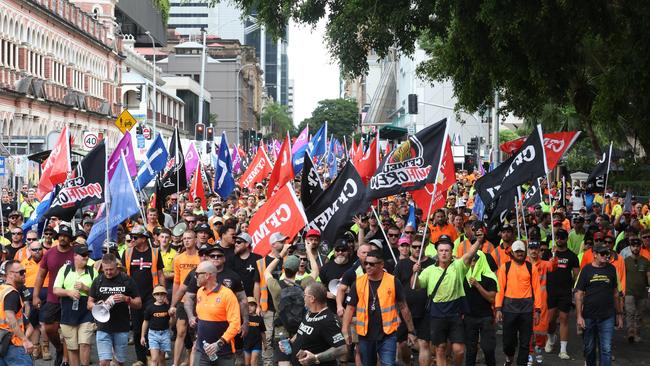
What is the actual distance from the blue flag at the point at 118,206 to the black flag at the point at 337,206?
8.86ft

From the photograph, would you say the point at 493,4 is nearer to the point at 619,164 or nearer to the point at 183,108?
the point at 619,164

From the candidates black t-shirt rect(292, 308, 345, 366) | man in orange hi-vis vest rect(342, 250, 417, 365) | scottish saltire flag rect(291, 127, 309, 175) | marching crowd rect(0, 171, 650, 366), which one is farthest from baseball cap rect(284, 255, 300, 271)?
scottish saltire flag rect(291, 127, 309, 175)

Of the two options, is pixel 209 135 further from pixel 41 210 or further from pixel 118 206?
pixel 118 206

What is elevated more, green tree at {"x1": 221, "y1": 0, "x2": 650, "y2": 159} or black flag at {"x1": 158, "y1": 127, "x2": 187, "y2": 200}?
green tree at {"x1": 221, "y1": 0, "x2": 650, "y2": 159}

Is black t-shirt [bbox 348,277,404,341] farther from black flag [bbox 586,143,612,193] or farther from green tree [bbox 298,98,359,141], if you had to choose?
green tree [bbox 298,98,359,141]

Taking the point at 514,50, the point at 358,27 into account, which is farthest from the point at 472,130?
the point at 514,50

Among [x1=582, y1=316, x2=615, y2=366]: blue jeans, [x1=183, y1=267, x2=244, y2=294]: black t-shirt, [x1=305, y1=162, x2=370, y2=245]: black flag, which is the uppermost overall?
[x1=305, y1=162, x2=370, y2=245]: black flag

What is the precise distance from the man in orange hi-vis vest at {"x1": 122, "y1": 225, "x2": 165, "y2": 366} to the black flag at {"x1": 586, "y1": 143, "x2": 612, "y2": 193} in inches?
500

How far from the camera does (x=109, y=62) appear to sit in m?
73.9

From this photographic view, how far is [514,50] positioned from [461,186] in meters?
21.6

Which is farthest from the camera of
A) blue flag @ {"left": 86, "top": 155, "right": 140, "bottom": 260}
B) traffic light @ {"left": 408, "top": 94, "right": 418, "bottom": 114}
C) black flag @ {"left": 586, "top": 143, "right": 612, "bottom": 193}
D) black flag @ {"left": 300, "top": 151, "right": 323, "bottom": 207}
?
traffic light @ {"left": 408, "top": 94, "right": 418, "bottom": 114}

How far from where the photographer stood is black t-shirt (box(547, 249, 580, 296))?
14164 millimetres

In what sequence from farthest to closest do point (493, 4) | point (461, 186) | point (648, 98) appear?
point (461, 186), point (648, 98), point (493, 4)

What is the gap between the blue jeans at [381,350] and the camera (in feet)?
33.6
